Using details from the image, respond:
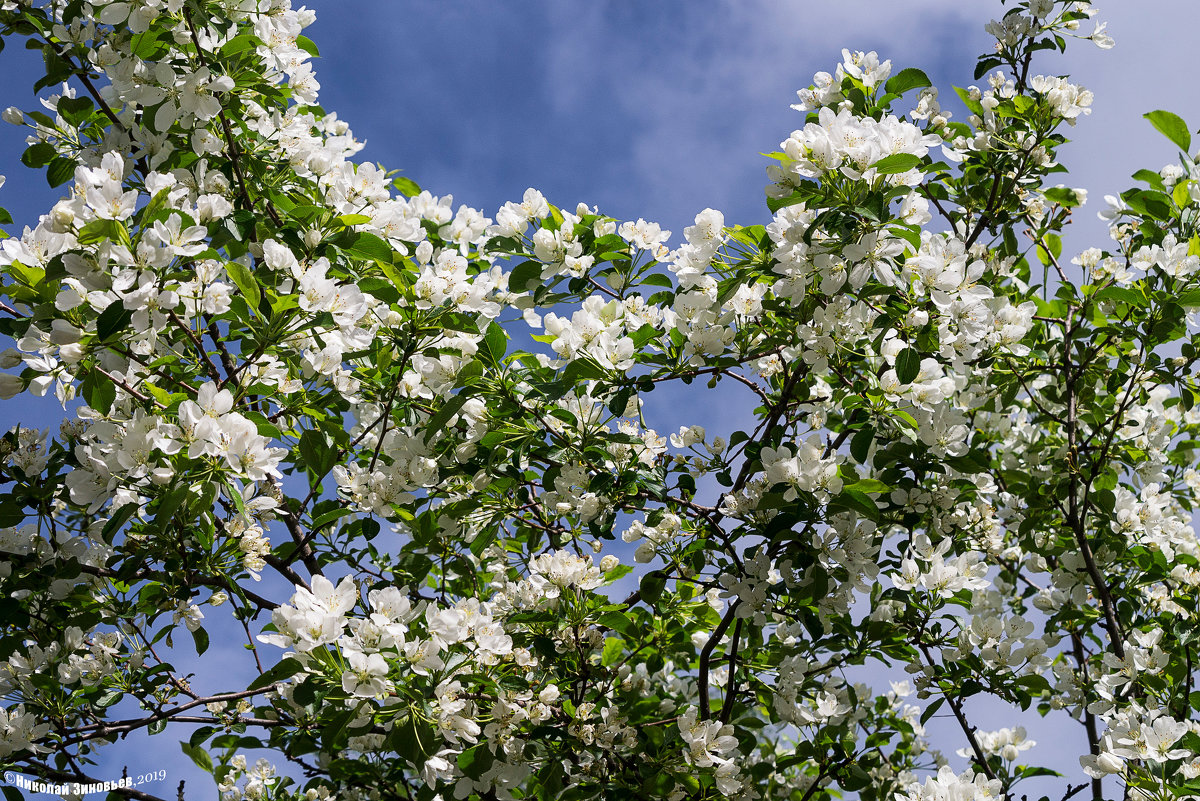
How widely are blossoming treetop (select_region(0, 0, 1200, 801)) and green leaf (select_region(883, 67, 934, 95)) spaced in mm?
56

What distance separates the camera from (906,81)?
2.95 metres

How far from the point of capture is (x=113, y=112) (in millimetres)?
3205

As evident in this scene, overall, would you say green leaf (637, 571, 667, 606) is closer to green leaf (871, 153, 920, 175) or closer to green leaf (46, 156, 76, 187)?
green leaf (871, 153, 920, 175)

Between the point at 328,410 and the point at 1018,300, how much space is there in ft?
9.13

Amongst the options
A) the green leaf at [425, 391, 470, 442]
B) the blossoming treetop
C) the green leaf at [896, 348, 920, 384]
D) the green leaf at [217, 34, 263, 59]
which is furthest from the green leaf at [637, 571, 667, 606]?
the green leaf at [217, 34, 263, 59]

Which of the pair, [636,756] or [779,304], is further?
[636,756]

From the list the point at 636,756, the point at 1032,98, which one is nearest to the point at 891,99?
the point at 1032,98

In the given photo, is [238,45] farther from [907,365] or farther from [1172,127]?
[1172,127]

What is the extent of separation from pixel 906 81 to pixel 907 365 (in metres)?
1.07

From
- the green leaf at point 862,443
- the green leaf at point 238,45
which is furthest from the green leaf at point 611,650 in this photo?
the green leaf at point 238,45

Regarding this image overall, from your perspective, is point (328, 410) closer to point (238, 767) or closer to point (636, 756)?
point (636, 756)

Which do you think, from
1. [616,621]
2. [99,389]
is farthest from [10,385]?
[616,621]

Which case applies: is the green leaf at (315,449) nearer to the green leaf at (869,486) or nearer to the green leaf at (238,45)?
the green leaf at (238,45)

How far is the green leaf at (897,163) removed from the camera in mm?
2164
